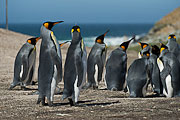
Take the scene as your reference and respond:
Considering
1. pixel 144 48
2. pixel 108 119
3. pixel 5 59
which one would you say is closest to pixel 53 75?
pixel 108 119

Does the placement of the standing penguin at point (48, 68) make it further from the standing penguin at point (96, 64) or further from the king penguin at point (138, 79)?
the standing penguin at point (96, 64)

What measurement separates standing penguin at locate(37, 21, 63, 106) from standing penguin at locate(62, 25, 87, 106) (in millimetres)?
215

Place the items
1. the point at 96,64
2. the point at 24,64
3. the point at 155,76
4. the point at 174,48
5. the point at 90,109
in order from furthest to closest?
the point at 174,48
the point at 96,64
the point at 24,64
the point at 155,76
the point at 90,109

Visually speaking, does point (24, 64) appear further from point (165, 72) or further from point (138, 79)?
point (165, 72)

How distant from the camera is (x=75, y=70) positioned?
21.5 feet

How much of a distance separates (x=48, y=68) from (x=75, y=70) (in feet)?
1.72

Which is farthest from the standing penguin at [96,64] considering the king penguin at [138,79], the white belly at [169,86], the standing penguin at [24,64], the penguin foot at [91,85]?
the white belly at [169,86]

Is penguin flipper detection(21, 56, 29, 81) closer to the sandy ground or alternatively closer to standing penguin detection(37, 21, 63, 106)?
the sandy ground

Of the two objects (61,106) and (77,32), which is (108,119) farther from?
(77,32)

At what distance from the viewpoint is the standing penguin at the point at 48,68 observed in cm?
658

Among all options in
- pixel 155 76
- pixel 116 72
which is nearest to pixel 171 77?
pixel 155 76

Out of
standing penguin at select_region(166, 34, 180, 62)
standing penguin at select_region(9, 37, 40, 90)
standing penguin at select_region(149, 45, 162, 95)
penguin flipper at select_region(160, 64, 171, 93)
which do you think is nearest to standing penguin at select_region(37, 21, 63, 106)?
penguin flipper at select_region(160, 64, 171, 93)

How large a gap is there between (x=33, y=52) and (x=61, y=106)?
3.53m

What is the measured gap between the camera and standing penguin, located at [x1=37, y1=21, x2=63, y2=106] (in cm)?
658
